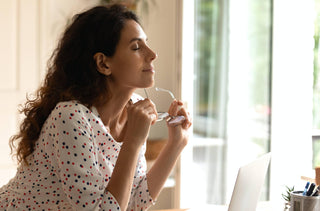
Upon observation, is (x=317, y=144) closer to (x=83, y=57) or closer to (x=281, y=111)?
(x=281, y=111)

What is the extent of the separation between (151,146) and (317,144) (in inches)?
42.3

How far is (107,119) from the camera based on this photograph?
1543 millimetres

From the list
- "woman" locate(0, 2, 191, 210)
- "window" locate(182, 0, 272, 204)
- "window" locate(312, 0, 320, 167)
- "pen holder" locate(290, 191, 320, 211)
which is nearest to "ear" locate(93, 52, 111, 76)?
"woman" locate(0, 2, 191, 210)

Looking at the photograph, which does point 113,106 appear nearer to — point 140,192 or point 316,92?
point 140,192

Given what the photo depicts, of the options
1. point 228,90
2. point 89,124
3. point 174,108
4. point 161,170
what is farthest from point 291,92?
point 89,124

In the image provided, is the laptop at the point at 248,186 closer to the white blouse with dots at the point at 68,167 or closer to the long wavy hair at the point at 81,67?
the white blouse with dots at the point at 68,167

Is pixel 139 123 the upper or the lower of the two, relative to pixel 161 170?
upper

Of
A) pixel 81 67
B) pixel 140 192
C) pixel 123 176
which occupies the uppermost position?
pixel 81 67

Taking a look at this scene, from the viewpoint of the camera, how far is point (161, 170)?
161 cm

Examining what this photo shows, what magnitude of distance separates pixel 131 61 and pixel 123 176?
341 mm

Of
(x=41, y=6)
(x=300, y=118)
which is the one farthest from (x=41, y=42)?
(x=300, y=118)

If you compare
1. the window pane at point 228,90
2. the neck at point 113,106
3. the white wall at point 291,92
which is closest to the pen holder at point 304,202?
the neck at point 113,106

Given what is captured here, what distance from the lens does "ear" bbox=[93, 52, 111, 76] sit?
4.79 feet

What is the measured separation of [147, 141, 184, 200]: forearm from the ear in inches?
13.3
